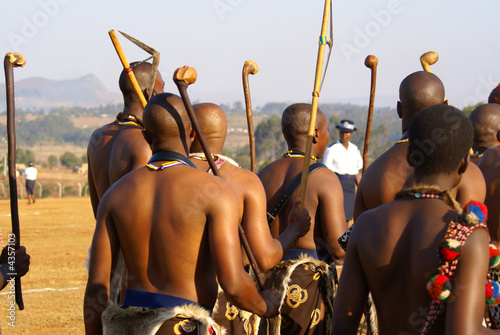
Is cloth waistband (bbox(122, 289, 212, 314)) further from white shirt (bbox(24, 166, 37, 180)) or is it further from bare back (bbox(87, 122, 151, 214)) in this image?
white shirt (bbox(24, 166, 37, 180))

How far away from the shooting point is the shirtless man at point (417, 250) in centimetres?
241

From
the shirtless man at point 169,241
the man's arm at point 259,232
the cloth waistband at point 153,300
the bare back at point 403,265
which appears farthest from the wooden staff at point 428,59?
the cloth waistband at point 153,300

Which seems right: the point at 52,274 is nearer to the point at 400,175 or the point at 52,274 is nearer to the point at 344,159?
the point at 344,159

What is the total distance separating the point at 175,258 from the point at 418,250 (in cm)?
129

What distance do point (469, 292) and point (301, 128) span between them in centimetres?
298

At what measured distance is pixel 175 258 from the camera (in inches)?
127

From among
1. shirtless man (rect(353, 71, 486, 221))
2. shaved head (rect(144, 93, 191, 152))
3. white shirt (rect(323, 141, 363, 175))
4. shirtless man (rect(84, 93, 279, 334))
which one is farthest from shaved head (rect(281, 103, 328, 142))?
white shirt (rect(323, 141, 363, 175))

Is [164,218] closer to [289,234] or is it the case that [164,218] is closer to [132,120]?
→ [289,234]

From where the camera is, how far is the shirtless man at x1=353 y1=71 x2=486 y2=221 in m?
3.99

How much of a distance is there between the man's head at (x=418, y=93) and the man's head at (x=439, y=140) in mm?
1590

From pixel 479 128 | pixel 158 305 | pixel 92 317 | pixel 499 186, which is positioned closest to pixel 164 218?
pixel 158 305

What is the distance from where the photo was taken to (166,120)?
3.47 m

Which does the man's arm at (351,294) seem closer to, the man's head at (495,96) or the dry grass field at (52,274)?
the man's head at (495,96)

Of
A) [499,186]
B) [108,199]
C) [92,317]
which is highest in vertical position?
[108,199]
